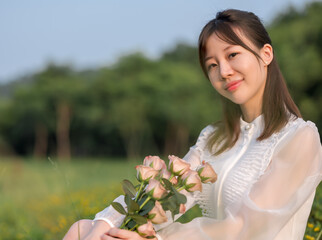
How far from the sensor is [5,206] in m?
6.46

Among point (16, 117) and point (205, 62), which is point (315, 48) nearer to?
point (205, 62)

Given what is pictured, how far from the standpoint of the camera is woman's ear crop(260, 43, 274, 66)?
189 centimetres

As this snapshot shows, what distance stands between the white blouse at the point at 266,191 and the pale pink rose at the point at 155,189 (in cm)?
20

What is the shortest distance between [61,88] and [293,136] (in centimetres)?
2817

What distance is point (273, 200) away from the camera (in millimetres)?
1569

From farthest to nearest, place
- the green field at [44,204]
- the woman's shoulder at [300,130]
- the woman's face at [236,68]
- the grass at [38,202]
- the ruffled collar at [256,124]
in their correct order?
the grass at [38,202] < the green field at [44,204] < the ruffled collar at [256,124] < the woman's face at [236,68] < the woman's shoulder at [300,130]

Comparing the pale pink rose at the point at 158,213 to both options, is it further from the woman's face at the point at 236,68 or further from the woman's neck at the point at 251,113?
the woman's neck at the point at 251,113

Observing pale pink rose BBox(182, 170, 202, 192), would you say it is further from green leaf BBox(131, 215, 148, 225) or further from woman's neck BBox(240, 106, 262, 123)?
woman's neck BBox(240, 106, 262, 123)

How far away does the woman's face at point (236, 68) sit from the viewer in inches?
71.3

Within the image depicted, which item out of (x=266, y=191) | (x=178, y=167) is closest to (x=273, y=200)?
(x=266, y=191)

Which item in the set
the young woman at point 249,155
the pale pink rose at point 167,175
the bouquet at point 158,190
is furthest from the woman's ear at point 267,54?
the pale pink rose at point 167,175

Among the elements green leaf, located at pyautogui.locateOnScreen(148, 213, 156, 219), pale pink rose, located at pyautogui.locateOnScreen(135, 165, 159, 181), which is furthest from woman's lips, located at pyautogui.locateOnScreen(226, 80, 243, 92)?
green leaf, located at pyautogui.locateOnScreen(148, 213, 156, 219)

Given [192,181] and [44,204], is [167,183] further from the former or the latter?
[44,204]

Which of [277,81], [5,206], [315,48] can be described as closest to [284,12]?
[315,48]
